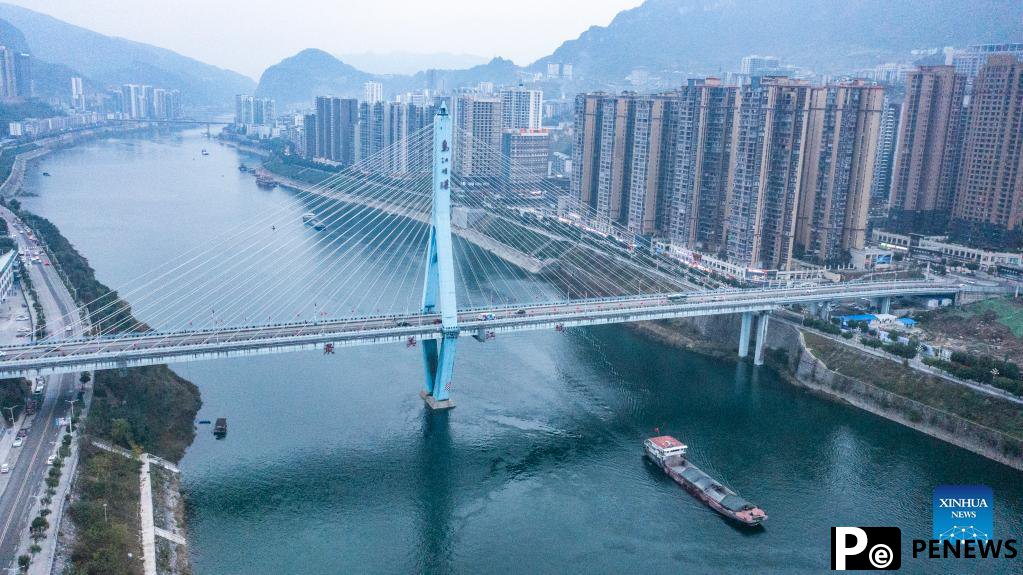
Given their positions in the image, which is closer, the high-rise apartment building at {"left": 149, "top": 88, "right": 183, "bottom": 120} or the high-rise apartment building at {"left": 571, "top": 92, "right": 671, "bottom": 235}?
the high-rise apartment building at {"left": 571, "top": 92, "right": 671, "bottom": 235}

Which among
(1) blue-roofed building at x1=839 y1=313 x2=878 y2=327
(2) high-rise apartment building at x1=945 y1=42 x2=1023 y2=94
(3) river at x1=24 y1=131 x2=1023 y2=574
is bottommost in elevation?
(3) river at x1=24 y1=131 x2=1023 y2=574

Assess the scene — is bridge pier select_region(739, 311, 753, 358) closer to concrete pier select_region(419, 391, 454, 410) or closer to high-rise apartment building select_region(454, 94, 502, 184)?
concrete pier select_region(419, 391, 454, 410)

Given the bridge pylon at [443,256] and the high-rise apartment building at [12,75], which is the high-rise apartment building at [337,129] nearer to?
the bridge pylon at [443,256]

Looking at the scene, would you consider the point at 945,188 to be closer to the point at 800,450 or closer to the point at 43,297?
the point at 800,450

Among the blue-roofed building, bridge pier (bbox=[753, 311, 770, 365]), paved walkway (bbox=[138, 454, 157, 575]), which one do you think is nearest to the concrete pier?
paved walkway (bbox=[138, 454, 157, 575])

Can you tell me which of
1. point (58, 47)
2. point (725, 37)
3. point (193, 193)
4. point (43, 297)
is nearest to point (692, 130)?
point (43, 297)

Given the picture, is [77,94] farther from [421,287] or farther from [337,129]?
[421,287]
